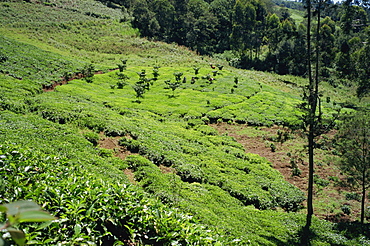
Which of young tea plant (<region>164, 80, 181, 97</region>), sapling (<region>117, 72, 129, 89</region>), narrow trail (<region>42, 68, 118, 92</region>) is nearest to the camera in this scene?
narrow trail (<region>42, 68, 118, 92</region>)

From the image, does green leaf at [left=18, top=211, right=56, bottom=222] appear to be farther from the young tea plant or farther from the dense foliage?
the dense foliage

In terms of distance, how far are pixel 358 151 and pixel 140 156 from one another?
1497 cm

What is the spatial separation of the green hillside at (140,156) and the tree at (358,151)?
12.6ft

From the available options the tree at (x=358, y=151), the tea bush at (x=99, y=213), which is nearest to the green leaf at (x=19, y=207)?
the tea bush at (x=99, y=213)

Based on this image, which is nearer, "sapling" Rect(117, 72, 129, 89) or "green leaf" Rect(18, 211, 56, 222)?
"green leaf" Rect(18, 211, 56, 222)

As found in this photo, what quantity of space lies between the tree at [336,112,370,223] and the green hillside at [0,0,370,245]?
3853mm

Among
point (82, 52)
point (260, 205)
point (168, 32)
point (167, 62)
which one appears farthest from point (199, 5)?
point (260, 205)

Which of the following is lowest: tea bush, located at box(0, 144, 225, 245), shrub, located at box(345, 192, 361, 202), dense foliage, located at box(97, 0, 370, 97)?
shrub, located at box(345, 192, 361, 202)

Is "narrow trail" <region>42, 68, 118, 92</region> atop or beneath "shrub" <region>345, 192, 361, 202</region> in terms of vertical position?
atop

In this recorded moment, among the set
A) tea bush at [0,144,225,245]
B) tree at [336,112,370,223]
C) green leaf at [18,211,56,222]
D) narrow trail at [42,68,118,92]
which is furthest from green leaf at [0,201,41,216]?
narrow trail at [42,68,118,92]

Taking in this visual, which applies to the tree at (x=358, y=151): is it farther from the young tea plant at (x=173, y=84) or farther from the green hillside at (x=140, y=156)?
the young tea plant at (x=173, y=84)

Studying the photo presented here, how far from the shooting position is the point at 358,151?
56.2ft

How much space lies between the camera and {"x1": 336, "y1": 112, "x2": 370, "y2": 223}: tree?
1672 centimetres

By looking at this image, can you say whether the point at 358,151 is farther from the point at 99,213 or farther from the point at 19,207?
the point at 19,207
